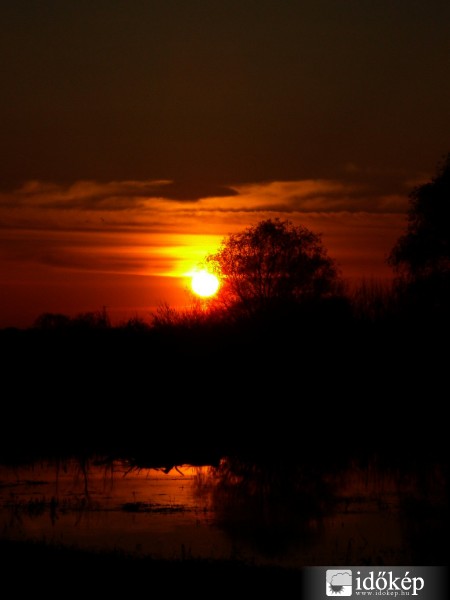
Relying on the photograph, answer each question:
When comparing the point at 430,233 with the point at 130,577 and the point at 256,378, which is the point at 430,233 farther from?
the point at 130,577

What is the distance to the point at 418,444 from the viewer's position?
28.1 m

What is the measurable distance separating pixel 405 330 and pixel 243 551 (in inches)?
1010

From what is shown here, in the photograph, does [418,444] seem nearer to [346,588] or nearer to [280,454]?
[280,454]
